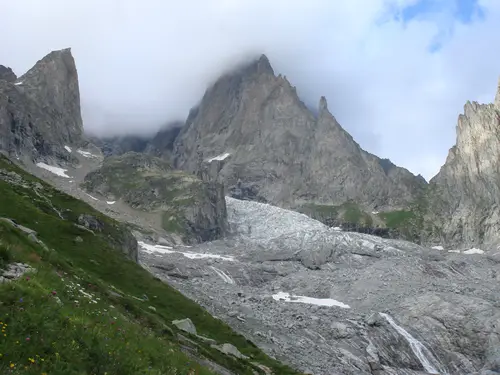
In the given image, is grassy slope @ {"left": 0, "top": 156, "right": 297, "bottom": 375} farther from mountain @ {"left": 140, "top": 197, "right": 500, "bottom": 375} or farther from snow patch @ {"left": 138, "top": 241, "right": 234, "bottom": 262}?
snow patch @ {"left": 138, "top": 241, "right": 234, "bottom": 262}

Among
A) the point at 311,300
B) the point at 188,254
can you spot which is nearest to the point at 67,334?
the point at 311,300

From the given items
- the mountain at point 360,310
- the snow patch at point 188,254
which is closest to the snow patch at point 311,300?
the mountain at point 360,310

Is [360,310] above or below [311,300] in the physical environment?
above

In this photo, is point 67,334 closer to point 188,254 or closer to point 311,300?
point 311,300

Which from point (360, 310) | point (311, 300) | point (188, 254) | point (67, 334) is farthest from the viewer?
point (188, 254)

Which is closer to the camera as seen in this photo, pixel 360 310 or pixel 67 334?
pixel 67 334

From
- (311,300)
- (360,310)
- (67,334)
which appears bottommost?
(311,300)

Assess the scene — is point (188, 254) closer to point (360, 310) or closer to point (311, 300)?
point (311, 300)

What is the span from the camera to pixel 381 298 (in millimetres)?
130500

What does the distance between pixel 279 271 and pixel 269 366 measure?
12901 cm

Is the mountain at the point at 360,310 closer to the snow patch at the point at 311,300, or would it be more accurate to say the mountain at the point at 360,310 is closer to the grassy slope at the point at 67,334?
the snow patch at the point at 311,300

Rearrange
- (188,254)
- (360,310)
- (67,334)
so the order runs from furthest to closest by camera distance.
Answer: (188,254), (360,310), (67,334)

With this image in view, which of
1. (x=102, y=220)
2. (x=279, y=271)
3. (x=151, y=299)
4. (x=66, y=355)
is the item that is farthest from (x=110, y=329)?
(x=279, y=271)

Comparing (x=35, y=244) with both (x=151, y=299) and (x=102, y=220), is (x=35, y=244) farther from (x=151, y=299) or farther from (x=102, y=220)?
(x=102, y=220)
